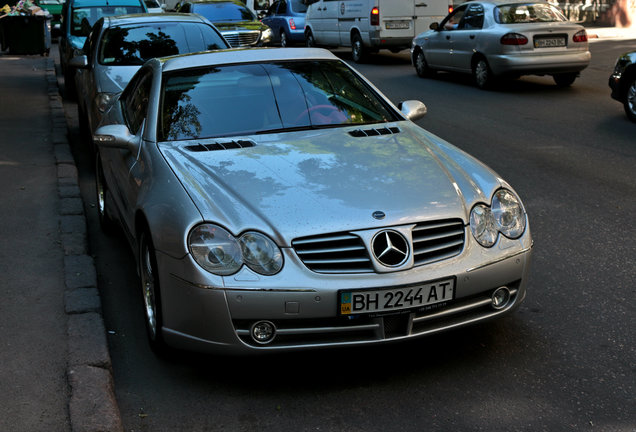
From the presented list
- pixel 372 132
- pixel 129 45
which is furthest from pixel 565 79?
pixel 372 132

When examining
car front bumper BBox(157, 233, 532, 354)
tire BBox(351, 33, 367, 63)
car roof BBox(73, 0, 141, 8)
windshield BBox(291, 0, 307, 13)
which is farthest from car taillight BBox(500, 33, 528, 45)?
windshield BBox(291, 0, 307, 13)

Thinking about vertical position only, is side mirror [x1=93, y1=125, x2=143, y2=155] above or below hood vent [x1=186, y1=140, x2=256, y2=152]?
below

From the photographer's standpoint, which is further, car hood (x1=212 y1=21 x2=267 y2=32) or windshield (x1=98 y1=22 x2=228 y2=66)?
car hood (x1=212 y1=21 x2=267 y2=32)

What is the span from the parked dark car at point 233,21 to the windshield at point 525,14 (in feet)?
15.4

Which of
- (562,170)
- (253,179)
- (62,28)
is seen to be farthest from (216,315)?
(62,28)

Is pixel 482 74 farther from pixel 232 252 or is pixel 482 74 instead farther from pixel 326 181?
pixel 232 252

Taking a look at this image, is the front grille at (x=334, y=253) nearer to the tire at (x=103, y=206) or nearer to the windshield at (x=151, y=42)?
the tire at (x=103, y=206)

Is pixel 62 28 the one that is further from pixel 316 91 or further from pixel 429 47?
pixel 316 91

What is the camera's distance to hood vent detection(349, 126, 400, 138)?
5363 millimetres

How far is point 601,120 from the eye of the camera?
472 inches

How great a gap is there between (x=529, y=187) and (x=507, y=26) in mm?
7607

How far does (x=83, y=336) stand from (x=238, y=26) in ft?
51.2

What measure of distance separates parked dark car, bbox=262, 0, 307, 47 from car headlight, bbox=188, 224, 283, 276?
77.8 ft

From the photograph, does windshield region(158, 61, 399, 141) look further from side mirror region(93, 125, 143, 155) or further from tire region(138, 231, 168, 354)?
tire region(138, 231, 168, 354)
